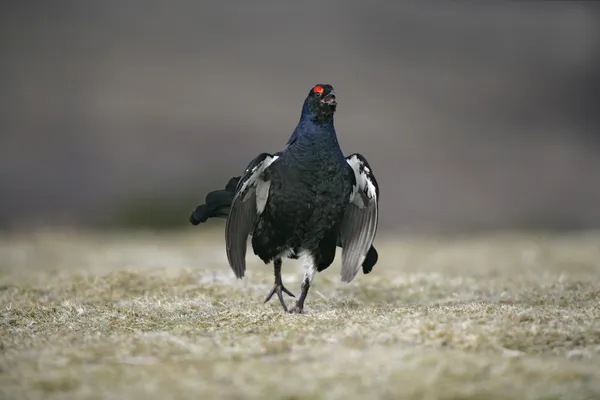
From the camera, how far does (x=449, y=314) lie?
6.54 m

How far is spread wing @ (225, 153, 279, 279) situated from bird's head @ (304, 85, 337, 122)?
0.59 metres

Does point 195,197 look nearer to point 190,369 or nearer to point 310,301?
point 310,301

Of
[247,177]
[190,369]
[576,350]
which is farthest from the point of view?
[247,177]

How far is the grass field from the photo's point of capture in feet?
15.6

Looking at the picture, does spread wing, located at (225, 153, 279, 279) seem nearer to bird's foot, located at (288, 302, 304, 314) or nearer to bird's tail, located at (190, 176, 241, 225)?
bird's tail, located at (190, 176, 241, 225)

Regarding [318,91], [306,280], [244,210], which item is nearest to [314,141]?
[318,91]

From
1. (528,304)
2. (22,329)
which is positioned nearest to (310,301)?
(528,304)

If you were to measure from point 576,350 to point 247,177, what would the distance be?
3.50m

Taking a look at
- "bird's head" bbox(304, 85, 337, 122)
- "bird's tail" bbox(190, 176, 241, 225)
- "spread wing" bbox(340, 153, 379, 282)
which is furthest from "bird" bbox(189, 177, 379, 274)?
"bird's head" bbox(304, 85, 337, 122)

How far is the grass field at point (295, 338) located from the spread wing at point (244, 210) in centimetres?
58

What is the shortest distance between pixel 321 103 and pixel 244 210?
1.31 m

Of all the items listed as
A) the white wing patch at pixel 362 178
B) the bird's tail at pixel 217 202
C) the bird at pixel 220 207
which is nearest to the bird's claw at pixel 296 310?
the bird at pixel 220 207

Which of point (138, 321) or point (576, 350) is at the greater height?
point (576, 350)

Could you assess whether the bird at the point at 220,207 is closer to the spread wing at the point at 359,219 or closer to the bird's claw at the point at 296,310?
the spread wing at the point at 359,219
